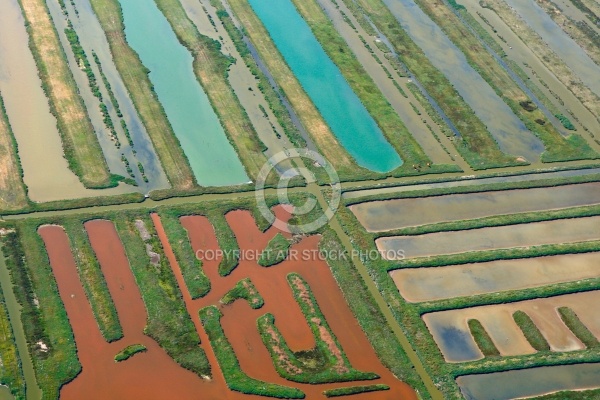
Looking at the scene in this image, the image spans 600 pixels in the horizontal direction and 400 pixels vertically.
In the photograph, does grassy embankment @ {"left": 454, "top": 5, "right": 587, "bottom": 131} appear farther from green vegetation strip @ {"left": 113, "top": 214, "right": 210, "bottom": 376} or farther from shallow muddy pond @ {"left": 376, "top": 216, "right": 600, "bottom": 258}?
green vegetation strip @ {"left": 113, "top": 214, "right": 210, "bottom": 376}

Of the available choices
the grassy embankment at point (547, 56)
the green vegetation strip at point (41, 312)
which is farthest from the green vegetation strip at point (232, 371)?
the grassy embankment at point (547, 56)

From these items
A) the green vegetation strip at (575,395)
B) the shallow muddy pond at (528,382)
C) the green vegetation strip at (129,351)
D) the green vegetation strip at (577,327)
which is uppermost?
the green vegetation strip at (129,351)

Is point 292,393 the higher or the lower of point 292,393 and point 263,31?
the lower

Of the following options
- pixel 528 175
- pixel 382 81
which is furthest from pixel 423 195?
pixel 382 81

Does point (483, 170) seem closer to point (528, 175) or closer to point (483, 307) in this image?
point (528, 175)

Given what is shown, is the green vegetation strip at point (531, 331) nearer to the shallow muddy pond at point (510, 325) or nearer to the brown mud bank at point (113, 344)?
the shallow muddy pond at point (510, 325)

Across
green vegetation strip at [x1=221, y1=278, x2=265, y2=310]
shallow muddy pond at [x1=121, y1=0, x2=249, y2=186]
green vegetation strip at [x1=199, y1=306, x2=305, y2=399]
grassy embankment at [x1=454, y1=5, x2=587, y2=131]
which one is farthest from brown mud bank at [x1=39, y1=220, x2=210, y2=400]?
grassy embankment at [x1=454, y1=5, x2=587, y2=131]
